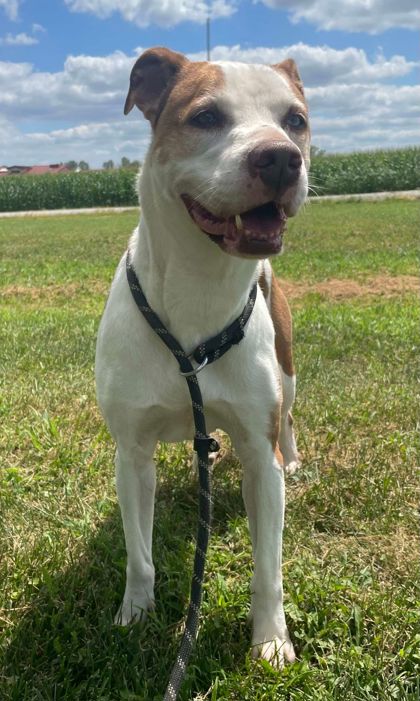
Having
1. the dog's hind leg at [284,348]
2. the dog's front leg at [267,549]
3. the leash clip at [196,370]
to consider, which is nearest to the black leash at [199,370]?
the leash clip at [196,370]

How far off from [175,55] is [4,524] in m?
2.28

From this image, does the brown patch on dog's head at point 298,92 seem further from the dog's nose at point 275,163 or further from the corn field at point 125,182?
the corn field at point 125,182

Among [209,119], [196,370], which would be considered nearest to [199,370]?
[196,370]

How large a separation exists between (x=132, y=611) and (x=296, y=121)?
204 cm

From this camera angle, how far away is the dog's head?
213 centimetres

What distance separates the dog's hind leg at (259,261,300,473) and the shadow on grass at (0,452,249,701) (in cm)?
100

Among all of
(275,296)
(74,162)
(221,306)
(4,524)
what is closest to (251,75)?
(221,306)

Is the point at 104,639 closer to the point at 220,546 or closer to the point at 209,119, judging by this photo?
the point at 220,546

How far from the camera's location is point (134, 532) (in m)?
2.74

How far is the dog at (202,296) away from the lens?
2.27 meters

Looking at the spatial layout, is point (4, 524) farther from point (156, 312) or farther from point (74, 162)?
point (74, 162)

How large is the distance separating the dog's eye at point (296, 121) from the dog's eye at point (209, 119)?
0.31m

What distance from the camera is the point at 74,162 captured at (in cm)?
7981

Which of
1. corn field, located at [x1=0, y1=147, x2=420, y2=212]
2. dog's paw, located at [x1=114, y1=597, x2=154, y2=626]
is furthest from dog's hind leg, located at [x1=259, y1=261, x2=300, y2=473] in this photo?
corn field, located at [x1=0, y1=147, x2=420, y2=212]
